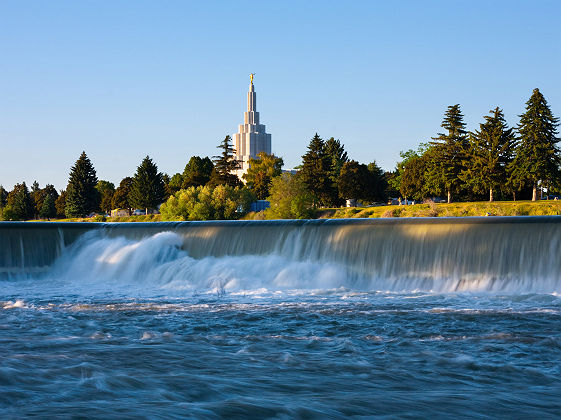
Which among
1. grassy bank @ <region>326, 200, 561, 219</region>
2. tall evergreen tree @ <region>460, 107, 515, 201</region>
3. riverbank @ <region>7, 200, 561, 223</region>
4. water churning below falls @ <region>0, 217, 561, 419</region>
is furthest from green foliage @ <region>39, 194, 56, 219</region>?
water churning below falls @ <region>0, 217, 561, 419</region>

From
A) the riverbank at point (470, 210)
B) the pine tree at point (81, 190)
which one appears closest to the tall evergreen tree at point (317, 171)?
the riverbank at point (470, 210)

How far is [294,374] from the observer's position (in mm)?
9195

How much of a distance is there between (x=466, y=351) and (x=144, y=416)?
210 inches

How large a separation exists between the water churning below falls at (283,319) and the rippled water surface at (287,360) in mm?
40

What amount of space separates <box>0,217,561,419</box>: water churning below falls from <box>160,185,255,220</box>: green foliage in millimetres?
50831

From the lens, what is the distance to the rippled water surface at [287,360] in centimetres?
775

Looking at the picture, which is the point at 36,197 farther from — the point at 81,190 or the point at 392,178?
the point at 392,178

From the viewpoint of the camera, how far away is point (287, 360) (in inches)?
395

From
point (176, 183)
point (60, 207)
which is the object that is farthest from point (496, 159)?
point (60, 207)

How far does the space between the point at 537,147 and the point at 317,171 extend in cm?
2892

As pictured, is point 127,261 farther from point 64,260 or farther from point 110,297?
point 110,297

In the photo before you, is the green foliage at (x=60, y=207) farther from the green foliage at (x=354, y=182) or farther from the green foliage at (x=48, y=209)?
the green foliage at (x=354, y=182)

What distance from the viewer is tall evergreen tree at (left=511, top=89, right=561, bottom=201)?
65000 mm

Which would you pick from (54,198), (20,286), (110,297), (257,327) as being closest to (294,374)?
(257,327)
